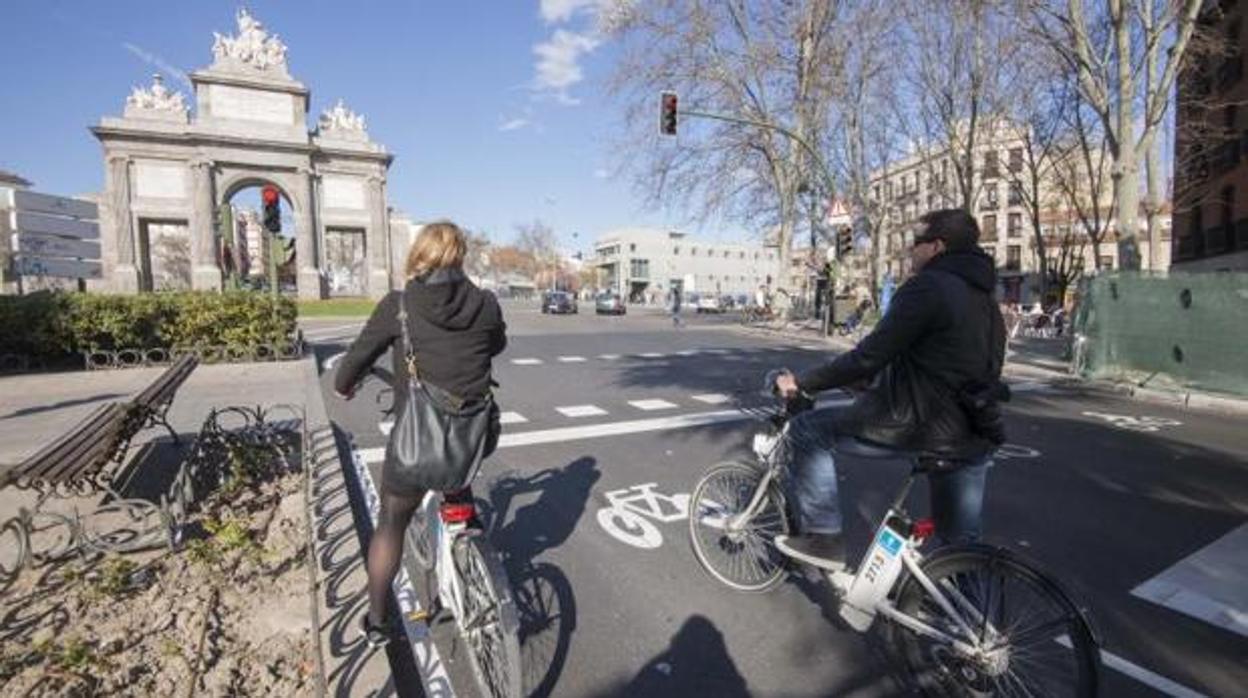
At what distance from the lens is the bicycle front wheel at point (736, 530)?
3688mm

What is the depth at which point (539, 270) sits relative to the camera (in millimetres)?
116625

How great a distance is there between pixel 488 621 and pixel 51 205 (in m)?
18.3

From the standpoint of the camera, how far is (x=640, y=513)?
16.6ft

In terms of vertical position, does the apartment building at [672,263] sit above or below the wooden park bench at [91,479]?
above

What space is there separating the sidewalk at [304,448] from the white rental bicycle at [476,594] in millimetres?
370

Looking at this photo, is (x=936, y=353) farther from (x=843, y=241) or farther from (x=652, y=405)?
(x=843, y=241)

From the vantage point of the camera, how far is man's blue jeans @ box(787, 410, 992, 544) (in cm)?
298

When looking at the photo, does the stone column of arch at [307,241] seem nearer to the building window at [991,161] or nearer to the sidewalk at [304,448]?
the sidewalk at [304,448]

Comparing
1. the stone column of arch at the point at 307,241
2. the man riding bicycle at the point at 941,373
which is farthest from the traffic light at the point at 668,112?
the stone column of arch at the point at 307,241

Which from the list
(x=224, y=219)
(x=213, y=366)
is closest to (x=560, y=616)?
(x=213, y=366)

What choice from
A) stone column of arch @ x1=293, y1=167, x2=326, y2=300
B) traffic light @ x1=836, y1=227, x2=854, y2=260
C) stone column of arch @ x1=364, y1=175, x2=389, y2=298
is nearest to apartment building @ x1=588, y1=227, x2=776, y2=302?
stone column of arch @ x1=364, y1=175, x2=389, y2=298

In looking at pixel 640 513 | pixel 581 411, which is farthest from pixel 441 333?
pixel 581 411

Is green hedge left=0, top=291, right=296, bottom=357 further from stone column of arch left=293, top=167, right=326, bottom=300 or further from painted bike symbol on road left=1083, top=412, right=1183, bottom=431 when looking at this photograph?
stone column of arch left=293, top=167, right=326, bottom=300

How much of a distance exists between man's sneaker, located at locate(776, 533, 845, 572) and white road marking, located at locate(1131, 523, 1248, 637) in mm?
1887
